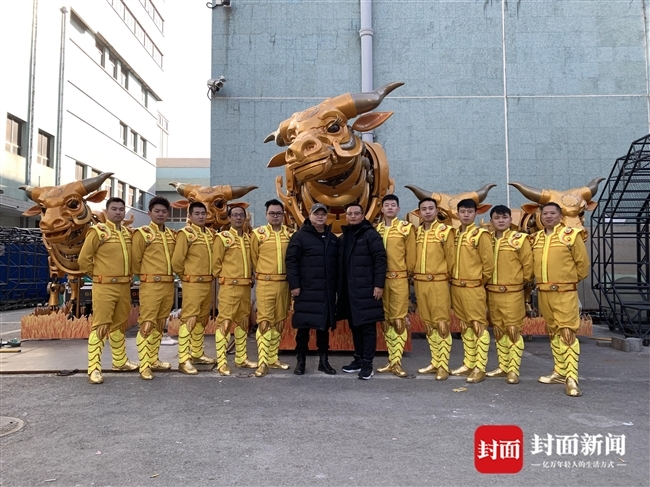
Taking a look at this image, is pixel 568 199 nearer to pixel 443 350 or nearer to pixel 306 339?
pixel 443 350

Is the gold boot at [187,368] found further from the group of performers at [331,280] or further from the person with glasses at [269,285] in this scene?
the person with glasses at [269,285]

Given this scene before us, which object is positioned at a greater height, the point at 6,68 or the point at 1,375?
the point at 6,68

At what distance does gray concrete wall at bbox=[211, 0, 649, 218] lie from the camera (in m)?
9.91

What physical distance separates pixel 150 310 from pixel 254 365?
1.20 m

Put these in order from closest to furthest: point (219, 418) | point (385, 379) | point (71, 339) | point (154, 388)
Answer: point (219, 418)
point (154, 388)
point (385, 379)
point (71, 339)

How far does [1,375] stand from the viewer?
183 inches

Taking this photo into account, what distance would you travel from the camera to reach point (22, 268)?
535 inches

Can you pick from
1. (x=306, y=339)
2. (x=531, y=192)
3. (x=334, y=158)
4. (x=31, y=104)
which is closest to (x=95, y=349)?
(x=306, y=339)

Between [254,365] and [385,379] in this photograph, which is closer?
[385,379]

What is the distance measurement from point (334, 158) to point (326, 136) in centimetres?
25

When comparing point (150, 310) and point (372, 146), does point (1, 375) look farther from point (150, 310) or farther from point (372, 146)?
point (372, 146)

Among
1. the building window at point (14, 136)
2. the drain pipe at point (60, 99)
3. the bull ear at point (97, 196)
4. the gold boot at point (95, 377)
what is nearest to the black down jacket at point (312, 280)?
the gold boot at point (95, 377)

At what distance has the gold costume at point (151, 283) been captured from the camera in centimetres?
448

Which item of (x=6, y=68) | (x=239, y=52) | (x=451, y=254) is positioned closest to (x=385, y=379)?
(x=451, y=254)
